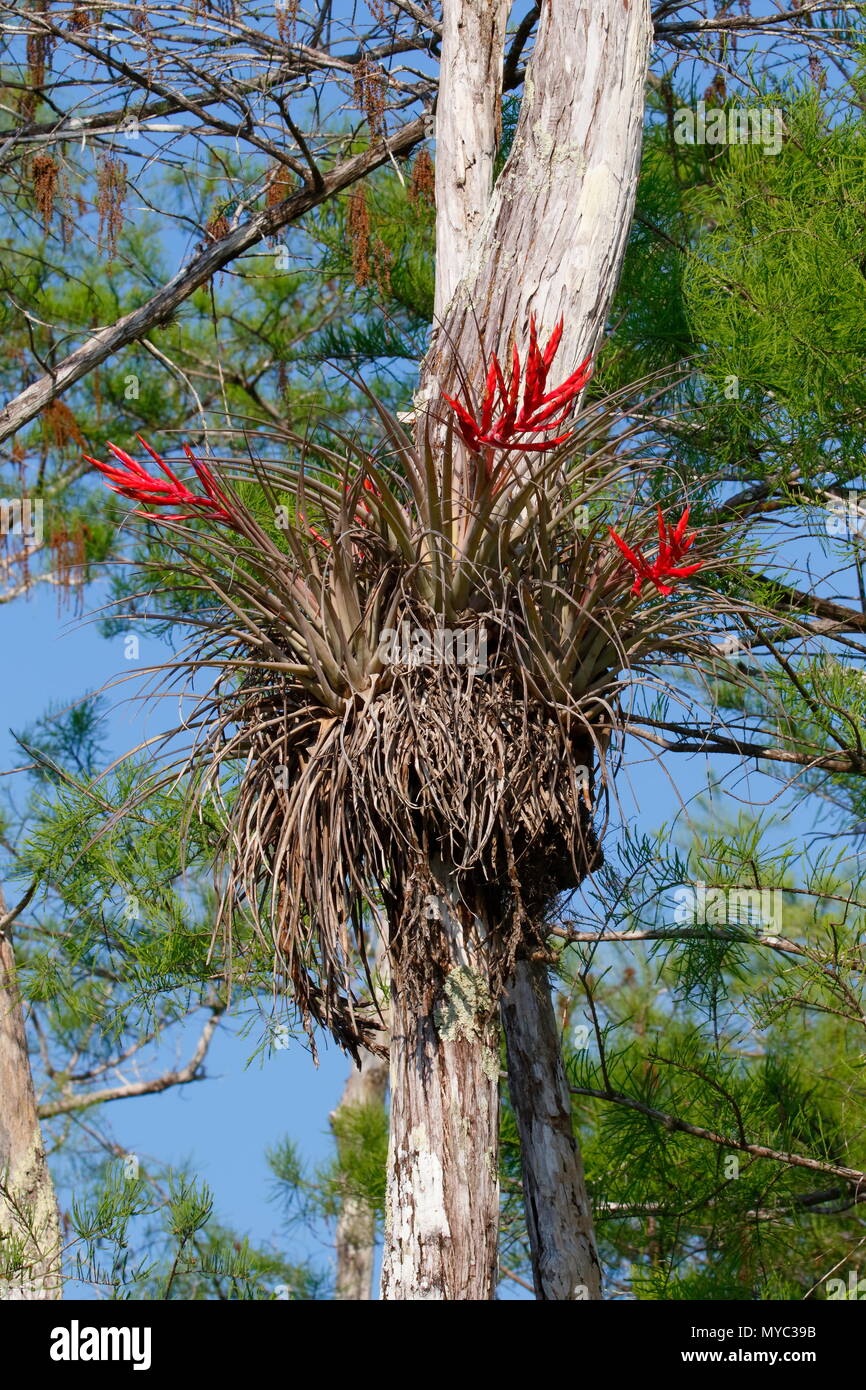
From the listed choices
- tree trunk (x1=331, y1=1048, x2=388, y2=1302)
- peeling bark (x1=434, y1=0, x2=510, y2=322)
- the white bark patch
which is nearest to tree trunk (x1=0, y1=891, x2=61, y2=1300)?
tree trunk (x1=331, y1=1048, x2=388, y2=1302)

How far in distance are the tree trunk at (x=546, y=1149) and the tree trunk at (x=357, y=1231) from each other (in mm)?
3407

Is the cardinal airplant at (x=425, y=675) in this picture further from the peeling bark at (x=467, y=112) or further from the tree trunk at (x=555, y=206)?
the peeling bark at (x=467, y=112)

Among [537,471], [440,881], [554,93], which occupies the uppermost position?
[554,93]

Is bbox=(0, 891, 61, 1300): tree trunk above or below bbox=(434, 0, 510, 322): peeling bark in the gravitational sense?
below

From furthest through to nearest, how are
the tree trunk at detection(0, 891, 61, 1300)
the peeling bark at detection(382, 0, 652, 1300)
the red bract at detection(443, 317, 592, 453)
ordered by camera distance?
the tree trunk at detection(0, 891, 61, 1300), the peeling bark at detection(382, 0, 652, 1300), the red bract at detection(443, 317, 592, 453)

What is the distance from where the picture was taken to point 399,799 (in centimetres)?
255

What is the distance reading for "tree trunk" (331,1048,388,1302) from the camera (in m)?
7.96

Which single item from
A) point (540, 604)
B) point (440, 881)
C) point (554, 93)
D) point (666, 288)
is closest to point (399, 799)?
point (440, 881)

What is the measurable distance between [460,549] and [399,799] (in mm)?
470

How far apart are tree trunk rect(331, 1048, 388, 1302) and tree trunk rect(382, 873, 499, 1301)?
187 inches

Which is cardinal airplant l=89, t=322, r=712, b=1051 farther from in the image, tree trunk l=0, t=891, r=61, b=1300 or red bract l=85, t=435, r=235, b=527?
tree trunk l=0, t=891, r=61, b=1300

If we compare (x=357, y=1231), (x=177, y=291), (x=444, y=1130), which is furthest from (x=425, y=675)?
(x=357, y=1231)

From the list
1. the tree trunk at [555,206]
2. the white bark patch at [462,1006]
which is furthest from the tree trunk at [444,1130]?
the tree trunk at [555,206]

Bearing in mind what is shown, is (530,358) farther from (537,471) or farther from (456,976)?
(456,976)
